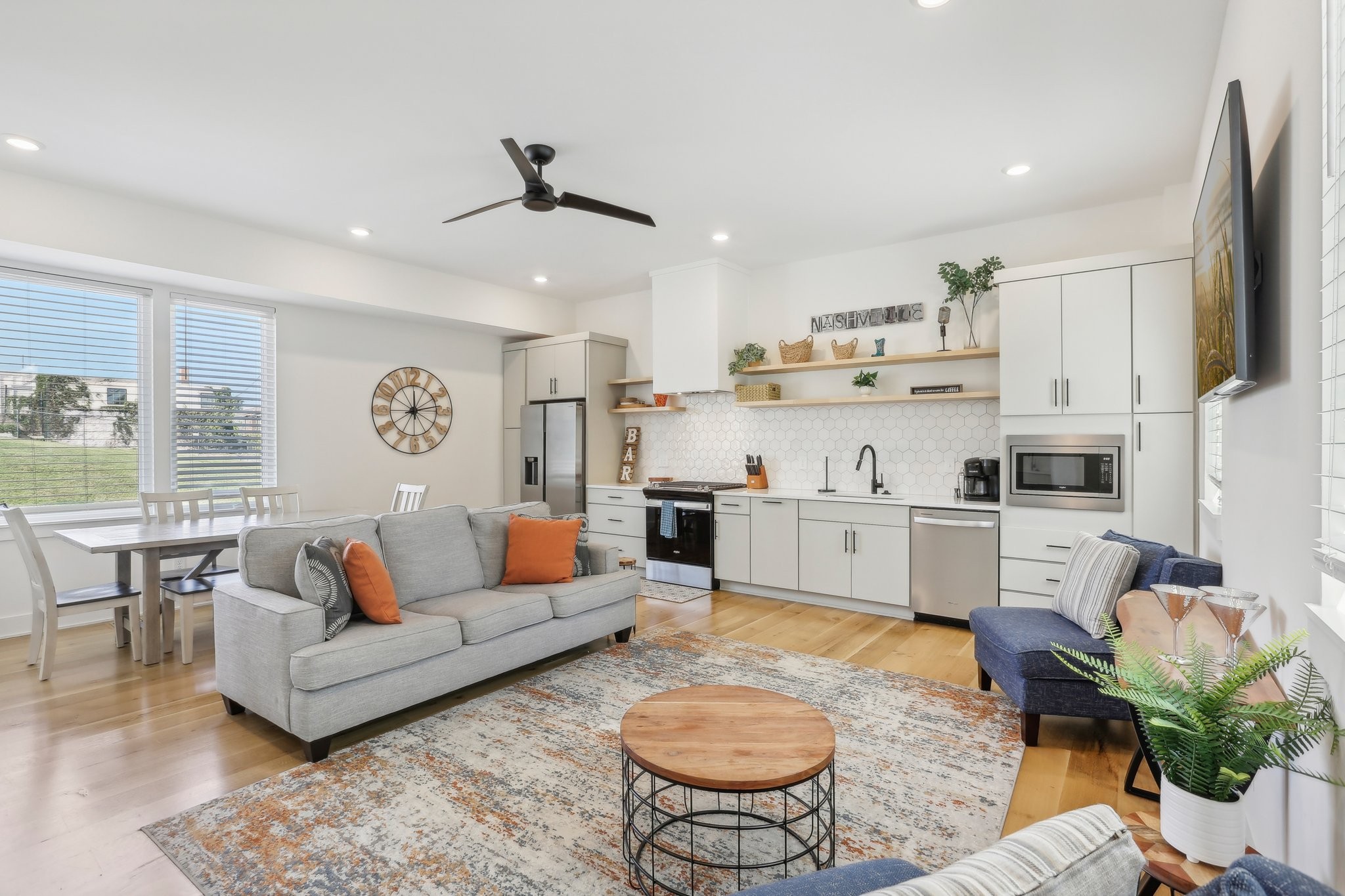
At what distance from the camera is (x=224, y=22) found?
7.85 feet

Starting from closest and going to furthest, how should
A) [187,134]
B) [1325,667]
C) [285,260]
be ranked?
[1325,667], [187,134], [285,260]

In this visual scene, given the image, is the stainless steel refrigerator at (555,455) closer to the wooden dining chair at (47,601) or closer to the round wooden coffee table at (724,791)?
the wooden dining chair at (47,601)

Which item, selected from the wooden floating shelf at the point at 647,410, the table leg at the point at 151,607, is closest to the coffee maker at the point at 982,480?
the wooden floating shelf at the point at 647,410

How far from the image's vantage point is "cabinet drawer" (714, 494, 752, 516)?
5.32 m

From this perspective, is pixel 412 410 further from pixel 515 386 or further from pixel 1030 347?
pixel 1030 347

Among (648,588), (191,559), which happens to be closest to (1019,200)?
(648,588)

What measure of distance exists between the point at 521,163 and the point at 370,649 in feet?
7.53

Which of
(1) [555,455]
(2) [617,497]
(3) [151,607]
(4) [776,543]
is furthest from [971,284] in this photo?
(3) [151,607]

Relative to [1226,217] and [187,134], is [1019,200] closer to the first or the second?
[1226,217]

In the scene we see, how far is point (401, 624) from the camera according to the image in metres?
2.96

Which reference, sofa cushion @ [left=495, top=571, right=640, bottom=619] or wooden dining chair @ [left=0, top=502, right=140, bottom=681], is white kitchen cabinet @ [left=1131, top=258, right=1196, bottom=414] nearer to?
sofa cushion @ [left=495, top=571, right=640, bottom=619]

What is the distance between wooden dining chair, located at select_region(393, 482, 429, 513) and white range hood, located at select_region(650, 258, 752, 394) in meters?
2.28

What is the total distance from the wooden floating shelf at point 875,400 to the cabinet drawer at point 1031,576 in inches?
45.4

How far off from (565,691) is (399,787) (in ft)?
3.35
